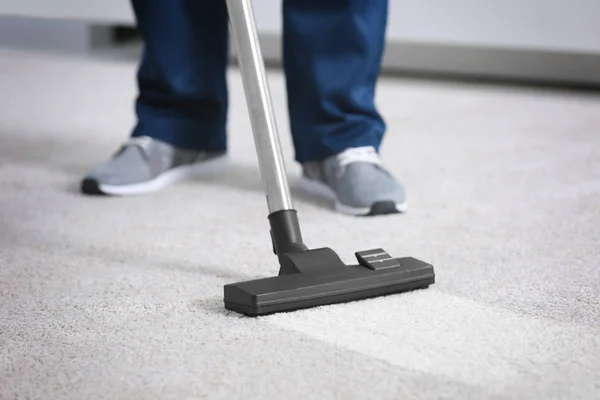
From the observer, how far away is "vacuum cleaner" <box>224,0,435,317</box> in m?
0.92

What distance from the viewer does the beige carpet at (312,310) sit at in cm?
78

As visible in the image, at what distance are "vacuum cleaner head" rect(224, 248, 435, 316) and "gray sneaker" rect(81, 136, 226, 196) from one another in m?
0.55

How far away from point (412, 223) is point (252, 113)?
348 millimetres

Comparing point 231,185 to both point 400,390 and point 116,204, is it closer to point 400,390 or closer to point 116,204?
point 116,204

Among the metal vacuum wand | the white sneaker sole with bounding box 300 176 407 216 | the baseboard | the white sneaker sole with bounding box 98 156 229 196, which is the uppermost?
the metal vacuum wand

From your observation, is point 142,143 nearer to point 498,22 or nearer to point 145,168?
point 145,168

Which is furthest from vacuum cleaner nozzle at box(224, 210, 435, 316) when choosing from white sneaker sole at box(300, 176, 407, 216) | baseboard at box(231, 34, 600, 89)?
baseboard at box(231, 34, 600, 89)

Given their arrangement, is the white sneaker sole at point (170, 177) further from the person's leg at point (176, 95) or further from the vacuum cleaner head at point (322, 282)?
the vacuum cleaner head at point (322, 282)

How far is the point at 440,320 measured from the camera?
91 cm

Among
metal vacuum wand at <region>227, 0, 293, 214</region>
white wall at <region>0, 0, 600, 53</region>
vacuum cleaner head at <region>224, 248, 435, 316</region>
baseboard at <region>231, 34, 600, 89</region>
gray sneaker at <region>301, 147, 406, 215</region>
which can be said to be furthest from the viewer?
baseboard at <region>231, 34, 600, 89</region>

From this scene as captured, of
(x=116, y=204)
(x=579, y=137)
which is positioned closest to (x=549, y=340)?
(x=116, y=204)

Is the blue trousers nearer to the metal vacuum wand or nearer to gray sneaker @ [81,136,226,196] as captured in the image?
gray sneaker @ [81,136,226,196]

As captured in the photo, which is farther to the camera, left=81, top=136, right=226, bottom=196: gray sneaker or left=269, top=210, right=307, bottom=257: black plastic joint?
left=81, top=136, right=226, bottom=196: gray sneaker

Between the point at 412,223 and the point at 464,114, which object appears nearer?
the point at 412,223
